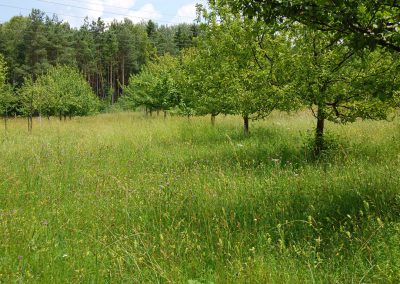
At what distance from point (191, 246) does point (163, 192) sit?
1856 mm

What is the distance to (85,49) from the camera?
6278 cm

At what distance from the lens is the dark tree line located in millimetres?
52719

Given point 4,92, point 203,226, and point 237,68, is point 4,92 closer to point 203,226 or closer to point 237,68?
point 237,68

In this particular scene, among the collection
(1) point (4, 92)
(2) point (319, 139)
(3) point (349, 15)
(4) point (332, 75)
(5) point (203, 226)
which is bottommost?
(5) point (203, 226)

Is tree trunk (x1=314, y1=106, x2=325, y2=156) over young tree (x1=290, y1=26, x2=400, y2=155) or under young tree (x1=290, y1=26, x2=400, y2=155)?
under

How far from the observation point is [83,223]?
14.1ft

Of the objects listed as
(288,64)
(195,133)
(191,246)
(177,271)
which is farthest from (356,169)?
(195,133)

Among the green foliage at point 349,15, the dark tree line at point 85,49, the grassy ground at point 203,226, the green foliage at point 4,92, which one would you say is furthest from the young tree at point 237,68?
the dark tree line at point 85,49

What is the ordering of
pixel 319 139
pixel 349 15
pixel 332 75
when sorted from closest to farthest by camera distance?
pixel 349 15
pixel 332 75
pixel 319 139

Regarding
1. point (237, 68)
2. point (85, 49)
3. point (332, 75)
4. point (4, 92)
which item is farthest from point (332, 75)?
point (85, 49)

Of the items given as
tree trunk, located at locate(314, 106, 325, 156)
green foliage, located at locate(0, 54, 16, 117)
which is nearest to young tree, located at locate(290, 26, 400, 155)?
tree trunk, located at locate(314, 106, 325, 156)

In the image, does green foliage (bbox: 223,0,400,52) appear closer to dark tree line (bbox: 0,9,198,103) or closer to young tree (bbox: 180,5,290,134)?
young tree (bbox: 180,5,290,134)

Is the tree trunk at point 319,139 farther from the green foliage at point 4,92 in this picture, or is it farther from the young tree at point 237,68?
the green foliage at point 4,92

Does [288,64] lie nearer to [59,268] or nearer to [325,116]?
[325,116]
